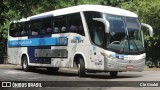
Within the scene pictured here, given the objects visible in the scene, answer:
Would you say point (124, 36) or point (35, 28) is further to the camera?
point (35, 28)

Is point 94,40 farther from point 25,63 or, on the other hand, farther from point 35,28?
point 25,63

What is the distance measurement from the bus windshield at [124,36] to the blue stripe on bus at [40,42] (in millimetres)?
3207

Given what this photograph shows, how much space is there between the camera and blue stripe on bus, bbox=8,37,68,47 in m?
21.1

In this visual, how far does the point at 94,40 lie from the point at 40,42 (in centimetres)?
524

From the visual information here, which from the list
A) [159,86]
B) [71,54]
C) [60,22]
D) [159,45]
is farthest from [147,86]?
[159,45]

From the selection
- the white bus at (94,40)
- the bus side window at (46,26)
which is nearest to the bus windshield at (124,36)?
the white bus at (94,40)

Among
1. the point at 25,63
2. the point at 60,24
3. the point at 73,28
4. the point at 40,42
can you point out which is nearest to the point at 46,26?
the point at 40,42

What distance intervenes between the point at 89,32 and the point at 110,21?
110 centimetres

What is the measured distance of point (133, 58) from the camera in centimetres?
1870

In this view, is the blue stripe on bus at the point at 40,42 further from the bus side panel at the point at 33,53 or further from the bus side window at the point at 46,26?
the bus side window at the point at 46,26

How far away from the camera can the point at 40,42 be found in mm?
23031

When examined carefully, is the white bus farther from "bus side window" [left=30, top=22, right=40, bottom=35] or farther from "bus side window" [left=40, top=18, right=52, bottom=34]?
"bus side window" [left=30, top=22, right=40, bottom=35]

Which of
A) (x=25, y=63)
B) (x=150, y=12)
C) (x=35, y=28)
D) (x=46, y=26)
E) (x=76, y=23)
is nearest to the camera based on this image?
(x=76, y=23)

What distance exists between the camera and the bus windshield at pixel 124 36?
18266mm
